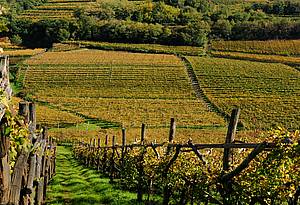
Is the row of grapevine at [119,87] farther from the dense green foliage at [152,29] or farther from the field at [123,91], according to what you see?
the dense green foliage at [152,29]

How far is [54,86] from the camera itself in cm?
8212

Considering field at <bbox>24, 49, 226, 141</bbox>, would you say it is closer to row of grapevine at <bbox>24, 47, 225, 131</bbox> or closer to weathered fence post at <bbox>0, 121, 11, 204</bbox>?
row of grapevine at <bbox>24, 47, 225, 131</bbox>

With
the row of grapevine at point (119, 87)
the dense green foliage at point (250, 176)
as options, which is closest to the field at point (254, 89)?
the row of grapevine at point (119, 87)

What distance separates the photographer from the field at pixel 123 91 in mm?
63344

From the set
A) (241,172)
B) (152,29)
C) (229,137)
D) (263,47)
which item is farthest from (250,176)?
(152,29)

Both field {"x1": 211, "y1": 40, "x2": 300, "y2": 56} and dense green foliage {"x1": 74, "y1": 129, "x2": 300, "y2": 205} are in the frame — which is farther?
field {"x1": 211, "y1": 40, "x2": 300, "y2": 56}

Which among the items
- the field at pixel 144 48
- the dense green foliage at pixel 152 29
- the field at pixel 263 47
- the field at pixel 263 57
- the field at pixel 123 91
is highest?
the dense green foliage at pixel 152 29

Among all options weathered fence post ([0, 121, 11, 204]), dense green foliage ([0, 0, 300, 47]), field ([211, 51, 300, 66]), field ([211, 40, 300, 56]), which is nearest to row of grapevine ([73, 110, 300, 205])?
weathered fence post ([0, 121, 11, 204])

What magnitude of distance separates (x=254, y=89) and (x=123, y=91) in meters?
24.1

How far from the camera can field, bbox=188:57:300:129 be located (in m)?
66.2

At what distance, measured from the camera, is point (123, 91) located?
79.4m

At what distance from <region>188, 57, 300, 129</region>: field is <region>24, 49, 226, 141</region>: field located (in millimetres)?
4049

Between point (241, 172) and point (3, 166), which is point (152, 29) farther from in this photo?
point (3, 166)

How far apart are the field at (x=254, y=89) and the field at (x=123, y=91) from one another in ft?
13.3
